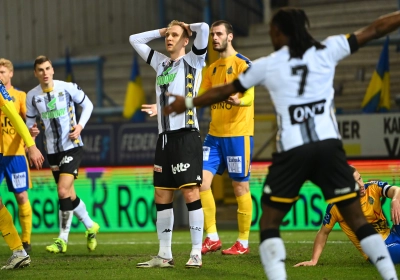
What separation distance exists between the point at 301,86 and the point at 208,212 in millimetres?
3575

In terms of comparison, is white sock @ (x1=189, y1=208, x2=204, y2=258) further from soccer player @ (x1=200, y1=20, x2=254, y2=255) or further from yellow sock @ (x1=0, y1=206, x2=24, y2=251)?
yellow sock @ (x1=0, y1=206, x2=24, y2=251)

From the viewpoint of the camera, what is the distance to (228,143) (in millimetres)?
8273

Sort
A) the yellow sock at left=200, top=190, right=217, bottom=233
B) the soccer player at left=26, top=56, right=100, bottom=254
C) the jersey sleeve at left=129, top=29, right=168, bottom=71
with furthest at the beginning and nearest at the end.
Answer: the soccer player at left=26, top=56, right=100, bottom=254 < the yellow sock at left=200, top=190, right=217, bottom=233 < the jersey sleeve at left=129, top=29, right=168, bottom=71

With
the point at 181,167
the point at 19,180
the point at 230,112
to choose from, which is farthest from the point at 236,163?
the point at 19,180

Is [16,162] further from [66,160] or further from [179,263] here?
[179,263]

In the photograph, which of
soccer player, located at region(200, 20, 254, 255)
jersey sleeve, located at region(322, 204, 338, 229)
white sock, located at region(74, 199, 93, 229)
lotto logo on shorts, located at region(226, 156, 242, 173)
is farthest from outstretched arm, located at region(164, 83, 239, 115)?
white sock, located at region(74, 199, 93, 229)

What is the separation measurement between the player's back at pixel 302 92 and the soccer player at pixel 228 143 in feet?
10.6

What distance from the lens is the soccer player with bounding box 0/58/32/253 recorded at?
29.9ft

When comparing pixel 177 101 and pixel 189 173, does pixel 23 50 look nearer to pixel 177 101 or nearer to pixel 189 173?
pixel 189 173

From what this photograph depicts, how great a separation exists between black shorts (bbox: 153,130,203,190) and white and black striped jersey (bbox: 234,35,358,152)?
1.91 m

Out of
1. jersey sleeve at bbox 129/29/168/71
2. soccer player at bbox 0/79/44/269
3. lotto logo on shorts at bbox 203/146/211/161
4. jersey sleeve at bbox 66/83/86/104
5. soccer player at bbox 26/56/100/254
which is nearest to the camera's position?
soccer player at bbox 0/79/44/269

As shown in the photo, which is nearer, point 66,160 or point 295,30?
point 295,30

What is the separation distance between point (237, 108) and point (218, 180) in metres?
6.07

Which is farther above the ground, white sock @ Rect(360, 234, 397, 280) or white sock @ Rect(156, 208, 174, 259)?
white sock @ Rect(360, 234, 397, 280)
